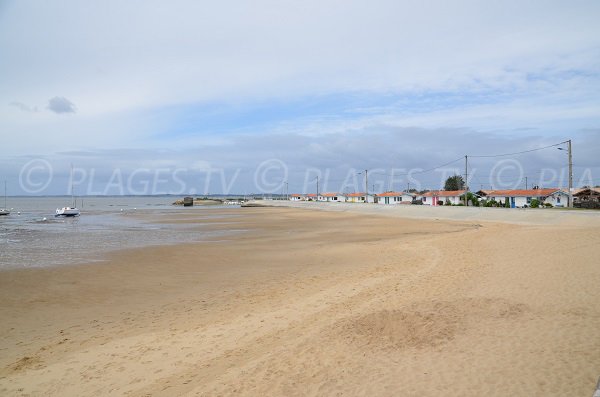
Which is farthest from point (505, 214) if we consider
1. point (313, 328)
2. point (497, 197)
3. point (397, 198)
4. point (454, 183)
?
point (454, 183)

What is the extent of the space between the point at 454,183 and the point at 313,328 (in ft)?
403

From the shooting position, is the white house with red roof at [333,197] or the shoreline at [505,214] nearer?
the shoreline at [505,214]

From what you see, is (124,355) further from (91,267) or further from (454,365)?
(91,267)

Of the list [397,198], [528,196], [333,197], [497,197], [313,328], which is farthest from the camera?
[333,197]

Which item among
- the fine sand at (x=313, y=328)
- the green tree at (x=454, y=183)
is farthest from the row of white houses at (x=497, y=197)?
the fine sand at (x=313, y=328)

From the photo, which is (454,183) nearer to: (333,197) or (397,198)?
(397,198)

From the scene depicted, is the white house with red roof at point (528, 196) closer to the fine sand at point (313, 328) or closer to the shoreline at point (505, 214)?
the shoreline at point (505, 214)

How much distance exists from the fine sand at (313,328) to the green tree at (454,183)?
109 metres

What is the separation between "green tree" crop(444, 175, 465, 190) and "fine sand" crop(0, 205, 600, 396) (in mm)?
108627

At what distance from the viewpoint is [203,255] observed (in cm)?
2006

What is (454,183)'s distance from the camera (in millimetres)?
122750

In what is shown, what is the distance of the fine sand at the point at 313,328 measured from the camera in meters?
6.07

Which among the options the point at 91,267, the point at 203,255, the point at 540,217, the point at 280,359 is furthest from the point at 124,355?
the point at 540,217

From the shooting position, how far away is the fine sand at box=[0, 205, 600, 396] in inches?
239
